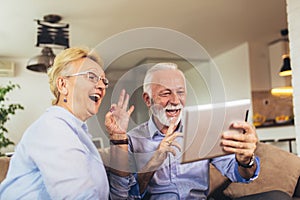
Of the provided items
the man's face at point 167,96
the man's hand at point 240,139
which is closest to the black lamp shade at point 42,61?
the man's face at point 167,96

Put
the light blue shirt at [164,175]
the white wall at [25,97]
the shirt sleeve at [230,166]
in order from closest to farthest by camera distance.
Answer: the light blue shirt at [164,175], the shirt sleeve at [230,166], the white wall at [25,97]

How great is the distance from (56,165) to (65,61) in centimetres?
29

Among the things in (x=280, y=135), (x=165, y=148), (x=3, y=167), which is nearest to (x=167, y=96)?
(x=165, y=148)

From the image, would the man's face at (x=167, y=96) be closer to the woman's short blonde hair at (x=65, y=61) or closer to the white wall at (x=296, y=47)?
the woman's short blonde hair at (x=65, y=61)

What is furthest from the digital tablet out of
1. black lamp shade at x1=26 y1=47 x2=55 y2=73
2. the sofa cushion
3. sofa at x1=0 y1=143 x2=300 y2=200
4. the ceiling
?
black lamp shade at x1=26 y1=47 x2=55 y2=73

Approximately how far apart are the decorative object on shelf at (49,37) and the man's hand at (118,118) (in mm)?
2561

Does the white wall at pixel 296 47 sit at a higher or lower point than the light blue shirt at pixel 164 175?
higher

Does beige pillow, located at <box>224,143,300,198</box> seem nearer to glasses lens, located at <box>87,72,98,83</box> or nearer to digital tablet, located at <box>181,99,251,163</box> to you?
digital tablet, located at <box>181,99,251,163</box>

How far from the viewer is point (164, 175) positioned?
1.22 metres

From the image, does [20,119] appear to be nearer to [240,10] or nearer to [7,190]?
[240,10]

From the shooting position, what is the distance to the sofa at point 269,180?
163cm

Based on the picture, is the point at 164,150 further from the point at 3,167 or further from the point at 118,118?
the point at 3,167

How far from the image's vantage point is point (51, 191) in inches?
31.5

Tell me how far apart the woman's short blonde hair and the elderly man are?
0.70 feet
